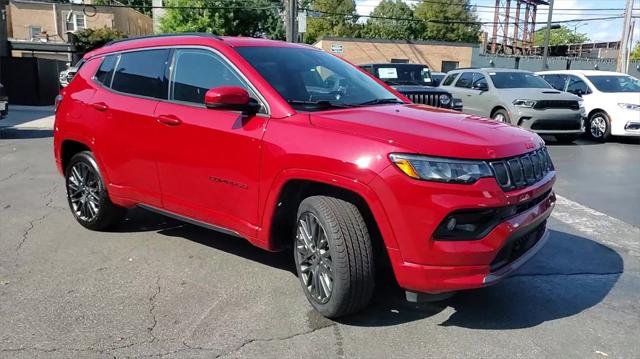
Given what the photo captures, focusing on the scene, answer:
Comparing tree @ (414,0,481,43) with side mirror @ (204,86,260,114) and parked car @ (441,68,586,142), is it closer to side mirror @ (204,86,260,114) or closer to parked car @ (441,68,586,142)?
parked car @ (441,68,586,142)

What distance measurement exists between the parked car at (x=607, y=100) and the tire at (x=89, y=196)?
11.7 metres

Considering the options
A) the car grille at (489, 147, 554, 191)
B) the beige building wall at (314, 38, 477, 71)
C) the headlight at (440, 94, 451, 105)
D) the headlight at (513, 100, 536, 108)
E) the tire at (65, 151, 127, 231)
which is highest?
the beige building wall at (314, 38, 477, 71)

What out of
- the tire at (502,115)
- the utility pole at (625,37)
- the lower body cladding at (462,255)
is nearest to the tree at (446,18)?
the utility pole at (625,37)

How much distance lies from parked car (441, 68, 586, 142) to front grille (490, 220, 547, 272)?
899 centimetres

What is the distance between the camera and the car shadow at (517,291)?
3.66 metres

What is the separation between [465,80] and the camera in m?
14.5

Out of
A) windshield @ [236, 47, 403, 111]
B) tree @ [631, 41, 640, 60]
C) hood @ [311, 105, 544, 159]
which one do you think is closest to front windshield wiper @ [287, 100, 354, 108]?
windshield @ [236, 47, 403, 111]

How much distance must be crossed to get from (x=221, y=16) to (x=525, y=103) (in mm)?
37310

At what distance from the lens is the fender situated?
3.17 metres

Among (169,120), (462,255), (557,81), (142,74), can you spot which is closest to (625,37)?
(557,81)

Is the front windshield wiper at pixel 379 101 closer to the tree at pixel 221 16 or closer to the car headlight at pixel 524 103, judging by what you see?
the car headlight at pixel 524 103

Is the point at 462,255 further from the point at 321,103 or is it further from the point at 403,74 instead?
the point at 403,74

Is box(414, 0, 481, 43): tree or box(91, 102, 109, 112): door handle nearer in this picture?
box(91, 102, 109, 112): door handle

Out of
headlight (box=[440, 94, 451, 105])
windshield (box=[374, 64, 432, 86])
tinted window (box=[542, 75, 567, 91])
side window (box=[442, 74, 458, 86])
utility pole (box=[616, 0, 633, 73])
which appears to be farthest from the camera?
utility pole (box=[616, 0, 633, 73])
